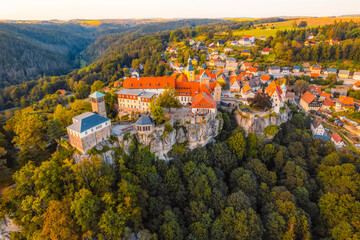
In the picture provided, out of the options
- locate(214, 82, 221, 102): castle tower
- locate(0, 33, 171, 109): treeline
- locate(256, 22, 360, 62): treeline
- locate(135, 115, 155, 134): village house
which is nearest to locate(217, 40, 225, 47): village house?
locate(256, 22, 360, 62): treeline

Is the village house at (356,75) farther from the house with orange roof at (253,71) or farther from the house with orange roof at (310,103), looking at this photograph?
the house with orange roof at (253,71)

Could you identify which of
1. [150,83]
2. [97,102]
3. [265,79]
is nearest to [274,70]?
[265,79]

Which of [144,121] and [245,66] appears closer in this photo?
[144,121]

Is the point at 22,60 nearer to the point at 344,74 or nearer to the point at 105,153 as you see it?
the point at 105,153

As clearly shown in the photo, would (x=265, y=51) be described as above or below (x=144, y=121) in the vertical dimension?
above

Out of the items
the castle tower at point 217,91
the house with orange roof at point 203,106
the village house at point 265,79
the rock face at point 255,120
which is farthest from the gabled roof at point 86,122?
the village house at point 265,79
